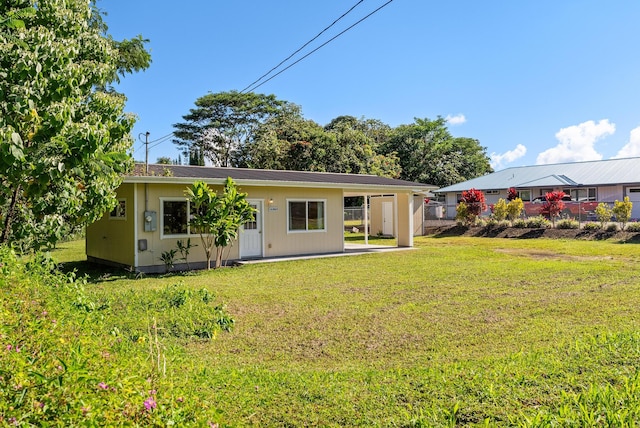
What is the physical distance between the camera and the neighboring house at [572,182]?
27578mm

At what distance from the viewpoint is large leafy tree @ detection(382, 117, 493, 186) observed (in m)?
38.8

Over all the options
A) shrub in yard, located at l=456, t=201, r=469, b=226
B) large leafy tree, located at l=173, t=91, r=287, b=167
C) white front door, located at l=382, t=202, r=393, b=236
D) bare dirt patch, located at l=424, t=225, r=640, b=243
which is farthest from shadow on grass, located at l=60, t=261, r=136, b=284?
large leafy tree, located at l=173, t=91, r=287, b=167

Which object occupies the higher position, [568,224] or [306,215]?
[306,215]

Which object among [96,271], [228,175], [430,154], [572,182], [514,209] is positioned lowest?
[96,271]

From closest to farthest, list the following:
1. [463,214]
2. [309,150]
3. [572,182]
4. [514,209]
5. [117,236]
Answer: [117,236] < [514,209] < [463,214] < [572,182] < [309,150]

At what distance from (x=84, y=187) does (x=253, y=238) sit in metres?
7.60

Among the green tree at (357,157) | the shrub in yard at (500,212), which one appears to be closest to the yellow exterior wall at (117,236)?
the shrub in yard at (500,212)

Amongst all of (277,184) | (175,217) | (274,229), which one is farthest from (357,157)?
(175,217)

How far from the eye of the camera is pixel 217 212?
1109 cm

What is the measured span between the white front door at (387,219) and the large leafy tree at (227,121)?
15.7 m

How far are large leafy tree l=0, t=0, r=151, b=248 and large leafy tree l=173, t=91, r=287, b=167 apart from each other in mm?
28528

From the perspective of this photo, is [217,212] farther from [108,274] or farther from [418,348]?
[418,348]

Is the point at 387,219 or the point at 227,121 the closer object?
the point at 387,219

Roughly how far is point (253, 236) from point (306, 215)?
198 cm
